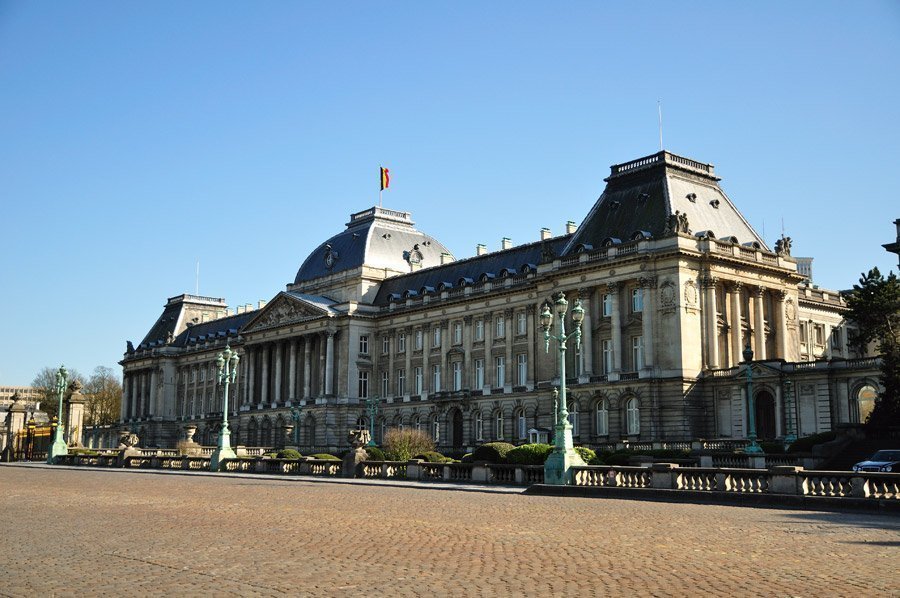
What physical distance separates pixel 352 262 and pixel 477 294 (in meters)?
21.1

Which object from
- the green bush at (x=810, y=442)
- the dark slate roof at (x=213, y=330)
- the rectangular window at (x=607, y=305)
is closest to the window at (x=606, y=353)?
the rectangular window at (x=607, y=305)

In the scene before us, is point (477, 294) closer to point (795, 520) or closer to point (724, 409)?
point (724, 409)

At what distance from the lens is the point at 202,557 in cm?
1548

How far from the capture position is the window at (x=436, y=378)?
304 ft

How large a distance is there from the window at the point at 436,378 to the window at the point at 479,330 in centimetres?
603

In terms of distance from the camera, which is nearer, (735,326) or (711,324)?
(711,324)

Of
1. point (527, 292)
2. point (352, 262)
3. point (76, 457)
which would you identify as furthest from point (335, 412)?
point (76, 457)

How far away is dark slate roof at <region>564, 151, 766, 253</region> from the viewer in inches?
2842

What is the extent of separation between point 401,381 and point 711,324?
37051mm

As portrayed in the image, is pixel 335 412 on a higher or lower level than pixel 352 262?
lower

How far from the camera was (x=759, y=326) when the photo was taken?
72375 millimetres

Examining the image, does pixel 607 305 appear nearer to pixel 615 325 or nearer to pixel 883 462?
pixel 615 325

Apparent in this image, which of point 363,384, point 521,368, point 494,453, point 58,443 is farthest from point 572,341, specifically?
point 58,443

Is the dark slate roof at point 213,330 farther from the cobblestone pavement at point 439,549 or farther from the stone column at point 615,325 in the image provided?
the cobblestone pavement at point 439,549
